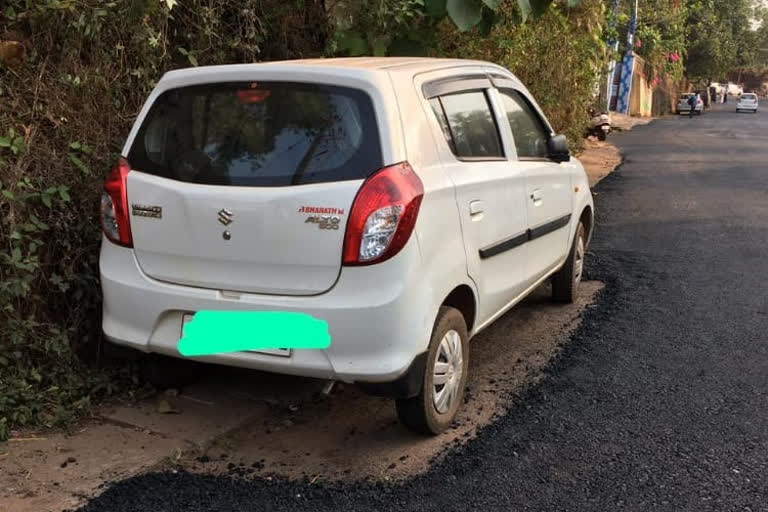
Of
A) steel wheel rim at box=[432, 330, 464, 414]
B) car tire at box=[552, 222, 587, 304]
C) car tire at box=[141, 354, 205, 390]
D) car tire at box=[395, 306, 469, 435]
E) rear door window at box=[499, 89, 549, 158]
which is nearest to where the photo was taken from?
car tire at box=[395, 306, 469, 435]

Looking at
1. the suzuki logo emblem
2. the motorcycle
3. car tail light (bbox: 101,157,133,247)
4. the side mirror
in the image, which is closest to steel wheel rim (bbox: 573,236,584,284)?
the side mirror

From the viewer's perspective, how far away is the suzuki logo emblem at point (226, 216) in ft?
10.6

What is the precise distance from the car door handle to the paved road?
3.36 feet

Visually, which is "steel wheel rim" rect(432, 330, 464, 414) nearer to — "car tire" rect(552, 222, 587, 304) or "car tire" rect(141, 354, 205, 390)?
"car tire" rect(141, 354, 205, 390)

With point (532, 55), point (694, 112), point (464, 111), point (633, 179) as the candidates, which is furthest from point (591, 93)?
point (694, 112)

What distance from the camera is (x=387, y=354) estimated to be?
10.4 feet

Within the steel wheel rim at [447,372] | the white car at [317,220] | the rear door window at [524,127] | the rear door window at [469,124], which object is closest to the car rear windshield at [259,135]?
the white car at [317,220]

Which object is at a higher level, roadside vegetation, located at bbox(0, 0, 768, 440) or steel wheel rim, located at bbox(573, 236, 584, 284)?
roadside vegetation, located at bbox(0, 0, 768, 440)

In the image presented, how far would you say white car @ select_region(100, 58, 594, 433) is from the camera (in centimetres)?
314

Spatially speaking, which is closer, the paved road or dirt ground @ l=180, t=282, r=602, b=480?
the paved road

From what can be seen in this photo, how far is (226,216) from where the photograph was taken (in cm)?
323

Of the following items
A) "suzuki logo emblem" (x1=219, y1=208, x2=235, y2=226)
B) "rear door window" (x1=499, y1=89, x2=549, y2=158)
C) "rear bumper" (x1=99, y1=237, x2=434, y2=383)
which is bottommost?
"rear bumper" (x1=99, y1=237, x2=434, y2=383)

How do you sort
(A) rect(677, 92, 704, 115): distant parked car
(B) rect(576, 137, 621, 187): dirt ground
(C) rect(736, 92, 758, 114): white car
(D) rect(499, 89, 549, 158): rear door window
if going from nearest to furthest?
1. (D) rect(499, 89, 549, 158): rear door window
2. (B) rect(576, 137, 621, 187): dirt ground
3. (A) rect(677, 92, 704, 115): distant parked car
4. (C) rect(736, 92, 758, 114): white car

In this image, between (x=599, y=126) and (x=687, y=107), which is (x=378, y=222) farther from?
(x=687, y=107)
